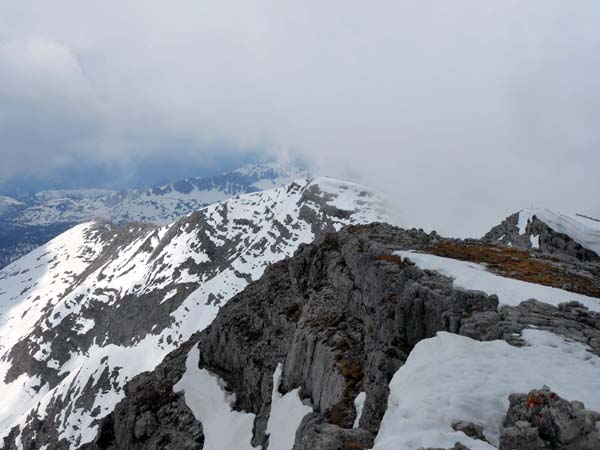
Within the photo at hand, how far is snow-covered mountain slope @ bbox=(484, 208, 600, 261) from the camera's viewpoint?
152ft

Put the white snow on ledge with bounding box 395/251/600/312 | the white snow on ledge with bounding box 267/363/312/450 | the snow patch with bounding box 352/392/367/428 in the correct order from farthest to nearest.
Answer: the white snow on ledge with bounding box 267/363/312/450 < the white snow on ledge with bounding box 395/251/600/312 < the snow patch with bounding box 352/392/367/428

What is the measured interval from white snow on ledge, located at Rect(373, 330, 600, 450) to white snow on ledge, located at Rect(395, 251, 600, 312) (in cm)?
545

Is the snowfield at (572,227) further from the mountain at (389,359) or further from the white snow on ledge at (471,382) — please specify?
the white snow on ledge at (471,382)

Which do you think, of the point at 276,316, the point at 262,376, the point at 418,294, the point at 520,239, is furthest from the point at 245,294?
the point at 520,239

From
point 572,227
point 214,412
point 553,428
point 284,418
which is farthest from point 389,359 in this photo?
point 572,227

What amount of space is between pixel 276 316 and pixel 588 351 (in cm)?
2757

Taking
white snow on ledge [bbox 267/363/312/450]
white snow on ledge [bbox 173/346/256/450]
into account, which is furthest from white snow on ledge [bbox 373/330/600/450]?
white snow on ledge [bbox 173/346/256/450]

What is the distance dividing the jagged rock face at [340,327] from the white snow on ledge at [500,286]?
1.11 meters

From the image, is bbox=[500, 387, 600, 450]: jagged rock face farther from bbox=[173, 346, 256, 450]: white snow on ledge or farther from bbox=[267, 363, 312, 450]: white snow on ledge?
bbox=[173, 346, 256, 450]: white snow on ledge

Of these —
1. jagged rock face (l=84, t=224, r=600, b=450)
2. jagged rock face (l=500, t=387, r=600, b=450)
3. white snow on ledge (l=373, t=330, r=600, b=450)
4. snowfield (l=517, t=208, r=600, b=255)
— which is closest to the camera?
jagged rock face (l=500, t=387, r=600, b=450)

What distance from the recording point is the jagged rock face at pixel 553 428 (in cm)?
944

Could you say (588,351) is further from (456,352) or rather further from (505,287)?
(505,287)

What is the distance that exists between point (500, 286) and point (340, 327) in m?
11.1

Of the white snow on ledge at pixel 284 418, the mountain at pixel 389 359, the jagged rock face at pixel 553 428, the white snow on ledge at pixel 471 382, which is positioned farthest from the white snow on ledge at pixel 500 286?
the white snow on ledge at pixel 284 418
